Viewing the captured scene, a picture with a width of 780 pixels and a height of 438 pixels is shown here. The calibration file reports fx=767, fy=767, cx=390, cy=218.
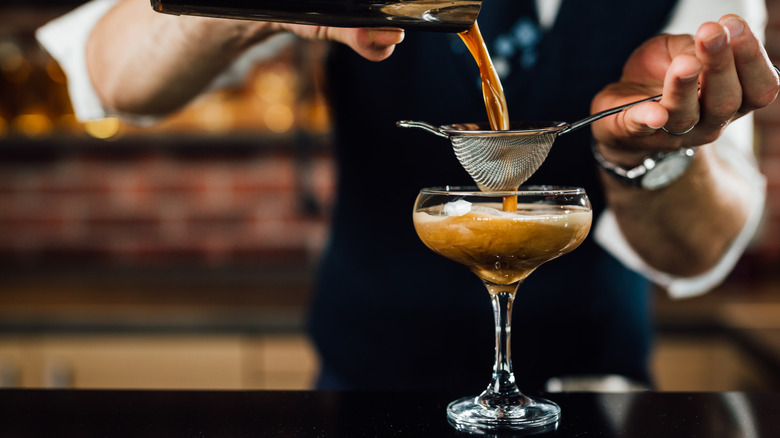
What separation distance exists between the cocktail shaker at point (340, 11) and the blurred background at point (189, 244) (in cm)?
194

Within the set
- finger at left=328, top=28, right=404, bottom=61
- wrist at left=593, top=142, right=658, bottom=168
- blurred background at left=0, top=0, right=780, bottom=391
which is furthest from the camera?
blurred background at left=0, top=0, right=780, bottom=391

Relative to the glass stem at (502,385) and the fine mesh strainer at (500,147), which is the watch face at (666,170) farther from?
the glass stem at (502,385)

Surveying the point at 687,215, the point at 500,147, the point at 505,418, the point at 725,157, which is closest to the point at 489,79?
the point at 500,147

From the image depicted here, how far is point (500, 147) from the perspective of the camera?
0.96 metres

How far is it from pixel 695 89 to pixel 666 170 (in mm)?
375

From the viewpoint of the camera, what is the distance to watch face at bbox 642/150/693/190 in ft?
3.72

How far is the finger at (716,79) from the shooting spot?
0.75 metres

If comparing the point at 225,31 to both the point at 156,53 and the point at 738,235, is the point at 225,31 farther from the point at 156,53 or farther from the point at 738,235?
the point at 738,235

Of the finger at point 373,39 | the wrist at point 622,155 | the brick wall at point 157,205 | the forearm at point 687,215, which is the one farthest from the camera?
the brick wall at point 157,205

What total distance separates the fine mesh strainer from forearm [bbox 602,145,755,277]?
0.31m

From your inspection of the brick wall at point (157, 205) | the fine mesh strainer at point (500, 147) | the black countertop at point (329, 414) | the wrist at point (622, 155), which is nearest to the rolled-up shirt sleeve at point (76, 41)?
the black countertop at point (329, 414)

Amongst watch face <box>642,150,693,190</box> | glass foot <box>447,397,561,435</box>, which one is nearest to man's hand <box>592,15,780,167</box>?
watch face <box>642,150,693,190</box>

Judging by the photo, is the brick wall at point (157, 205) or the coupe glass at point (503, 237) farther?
the brick wall at point (157, 205)

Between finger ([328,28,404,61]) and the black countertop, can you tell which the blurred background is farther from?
finger ([328,28,404,61])
